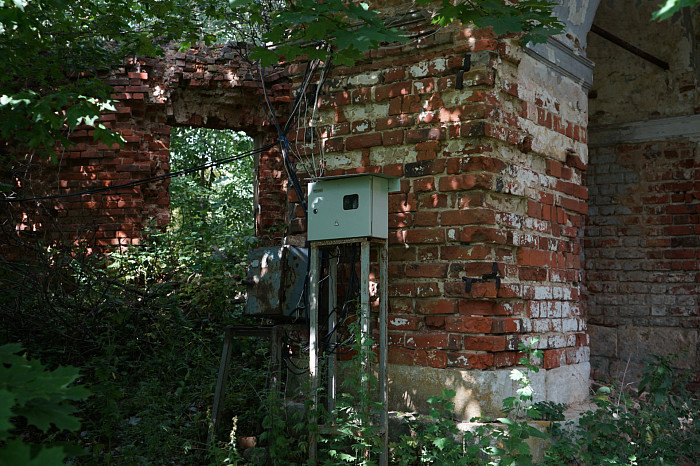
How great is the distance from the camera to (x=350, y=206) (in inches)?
152

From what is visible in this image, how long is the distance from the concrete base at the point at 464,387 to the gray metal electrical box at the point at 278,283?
769 millimetres

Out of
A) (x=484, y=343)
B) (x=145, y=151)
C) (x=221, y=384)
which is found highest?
(x=145, y=151)

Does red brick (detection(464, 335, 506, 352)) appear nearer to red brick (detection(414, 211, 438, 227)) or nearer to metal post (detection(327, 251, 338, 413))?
red brick (detection(414, 211, 438, 227))

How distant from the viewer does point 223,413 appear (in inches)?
189

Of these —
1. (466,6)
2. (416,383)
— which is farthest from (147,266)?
(466,6)

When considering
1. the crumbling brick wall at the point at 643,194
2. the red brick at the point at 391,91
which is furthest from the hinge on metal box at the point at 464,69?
the crumbling brick wall at the point at 643,194

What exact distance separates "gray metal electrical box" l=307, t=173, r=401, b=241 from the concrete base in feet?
2.82

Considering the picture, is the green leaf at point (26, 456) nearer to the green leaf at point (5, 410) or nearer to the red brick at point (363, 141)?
the green leaf at point (5, 410)

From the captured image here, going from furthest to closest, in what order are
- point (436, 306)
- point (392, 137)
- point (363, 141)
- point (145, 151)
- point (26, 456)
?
point (145, 151), point (363, 141), point (392, 137), point (436, 306), point (26, 456)

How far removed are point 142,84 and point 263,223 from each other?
7.73 ft

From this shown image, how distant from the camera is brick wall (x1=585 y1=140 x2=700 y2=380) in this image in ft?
22.7

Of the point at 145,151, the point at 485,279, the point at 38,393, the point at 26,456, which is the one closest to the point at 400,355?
the point at 485,279

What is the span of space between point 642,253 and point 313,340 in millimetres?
4699

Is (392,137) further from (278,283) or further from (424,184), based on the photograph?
(278,283)
